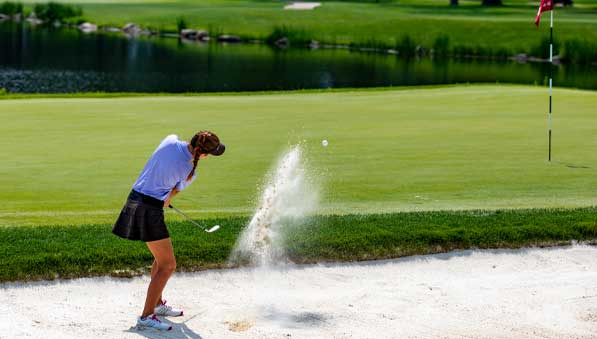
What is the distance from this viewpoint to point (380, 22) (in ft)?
195

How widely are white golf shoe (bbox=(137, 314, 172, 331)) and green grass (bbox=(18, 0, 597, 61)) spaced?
43.7 m

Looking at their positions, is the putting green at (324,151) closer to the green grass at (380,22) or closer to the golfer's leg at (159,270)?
the golfer's leg at (159,270)

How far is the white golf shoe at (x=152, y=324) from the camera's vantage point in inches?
333

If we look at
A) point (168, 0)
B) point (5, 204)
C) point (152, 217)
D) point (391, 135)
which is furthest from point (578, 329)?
point (168, 0)

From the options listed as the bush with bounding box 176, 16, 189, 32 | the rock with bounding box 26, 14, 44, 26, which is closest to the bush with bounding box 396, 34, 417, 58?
the bush with bounding box 176, 16, 189, 32

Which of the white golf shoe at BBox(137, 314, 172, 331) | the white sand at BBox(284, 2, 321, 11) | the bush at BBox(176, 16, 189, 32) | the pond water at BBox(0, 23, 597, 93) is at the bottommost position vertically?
the pond water at BBox(0, 23, 597, 93)

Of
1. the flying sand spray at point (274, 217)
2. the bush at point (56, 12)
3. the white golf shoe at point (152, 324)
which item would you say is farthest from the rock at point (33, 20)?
the white golf shoe at point (152, 324)

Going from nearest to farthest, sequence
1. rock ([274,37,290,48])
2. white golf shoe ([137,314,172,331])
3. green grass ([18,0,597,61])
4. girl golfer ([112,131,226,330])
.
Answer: girl golfer ([112,131,226,330]) < white golf shoe ([137,314,172,331]) < green grass ([18,0,597,61]) < rock ([274,37,290,48])

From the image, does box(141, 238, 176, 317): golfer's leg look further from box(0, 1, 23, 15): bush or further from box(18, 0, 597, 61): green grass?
box(0, 1, 23, 15): bush

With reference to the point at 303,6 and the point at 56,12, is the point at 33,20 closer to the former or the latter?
the point at 56,12

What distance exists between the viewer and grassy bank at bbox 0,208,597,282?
975 cm

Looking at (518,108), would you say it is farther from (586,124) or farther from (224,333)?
(224,333)

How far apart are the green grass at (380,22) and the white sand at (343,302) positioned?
4137cm

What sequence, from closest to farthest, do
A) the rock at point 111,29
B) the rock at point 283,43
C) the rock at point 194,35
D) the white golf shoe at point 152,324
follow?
1. the white golf shoe at point 152,324
2. the rock at point 283,43
3. the rock at point 194,35
4. the rock at point 111,29
